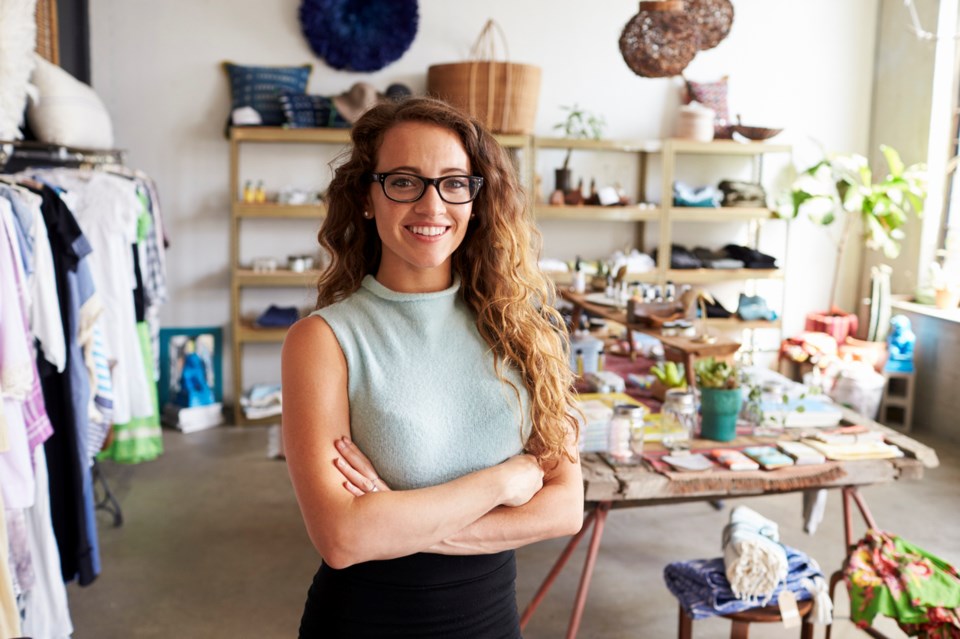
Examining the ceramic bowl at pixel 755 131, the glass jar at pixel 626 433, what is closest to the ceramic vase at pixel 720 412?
the glass jar at pixel 626 433

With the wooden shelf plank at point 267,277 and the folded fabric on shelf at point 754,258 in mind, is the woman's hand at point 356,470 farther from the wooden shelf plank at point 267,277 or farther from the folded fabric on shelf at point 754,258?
the folded fabric on shelf at point 754,258

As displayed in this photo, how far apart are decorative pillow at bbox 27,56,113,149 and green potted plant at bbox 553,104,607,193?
10.5 ft

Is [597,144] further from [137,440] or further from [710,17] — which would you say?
[137,440]

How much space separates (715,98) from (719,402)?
4237 millimetres

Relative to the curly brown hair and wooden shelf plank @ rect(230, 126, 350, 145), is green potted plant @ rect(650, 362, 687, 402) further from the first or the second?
wooden shelf plank @ rect(230, 126, 350, 145)

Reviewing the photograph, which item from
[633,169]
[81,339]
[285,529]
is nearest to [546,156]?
[633,169]

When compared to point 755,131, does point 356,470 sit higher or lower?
lower

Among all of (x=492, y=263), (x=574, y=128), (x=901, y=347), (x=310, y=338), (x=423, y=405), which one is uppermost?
(x=574, y=128)

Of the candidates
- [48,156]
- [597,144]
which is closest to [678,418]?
[48,156]

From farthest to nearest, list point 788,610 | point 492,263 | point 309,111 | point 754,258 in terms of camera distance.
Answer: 1. point 754,258
2. point 309,111
3. point 788,610
4. point 492,263

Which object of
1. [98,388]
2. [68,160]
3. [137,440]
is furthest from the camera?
[68,160]

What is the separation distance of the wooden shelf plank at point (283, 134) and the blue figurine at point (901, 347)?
400cm

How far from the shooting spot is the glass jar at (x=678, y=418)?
285 cm

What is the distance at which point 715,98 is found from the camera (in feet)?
21.3
